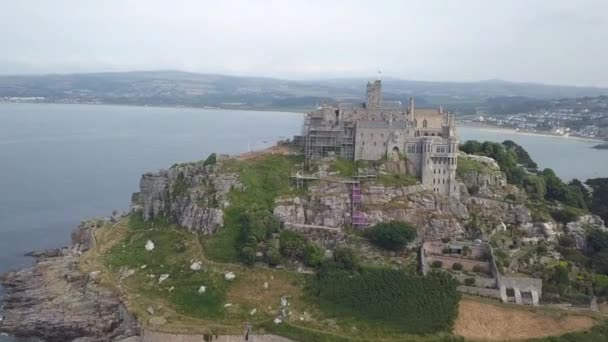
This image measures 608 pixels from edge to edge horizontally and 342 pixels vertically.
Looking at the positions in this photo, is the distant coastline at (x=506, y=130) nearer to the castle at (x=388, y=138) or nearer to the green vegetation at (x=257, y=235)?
the castle at (x=388, y=138)

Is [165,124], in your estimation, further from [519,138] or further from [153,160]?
[519,138]

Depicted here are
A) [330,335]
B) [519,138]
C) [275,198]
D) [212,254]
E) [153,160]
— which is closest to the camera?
[330,335]

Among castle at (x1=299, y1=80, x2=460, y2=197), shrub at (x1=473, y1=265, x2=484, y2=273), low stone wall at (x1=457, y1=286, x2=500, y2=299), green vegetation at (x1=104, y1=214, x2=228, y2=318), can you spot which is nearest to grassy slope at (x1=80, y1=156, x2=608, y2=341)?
green vegetation at (x1=104, y1=214, x2=228, y2=318)

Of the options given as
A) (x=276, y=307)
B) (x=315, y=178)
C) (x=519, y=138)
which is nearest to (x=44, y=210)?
(x=315, y=178)

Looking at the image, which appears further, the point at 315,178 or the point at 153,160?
the point at 153,160

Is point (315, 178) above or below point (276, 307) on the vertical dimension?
above

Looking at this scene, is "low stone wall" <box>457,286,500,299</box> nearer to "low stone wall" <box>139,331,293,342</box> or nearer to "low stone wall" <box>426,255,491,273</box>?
"low stone wall" <box>426,255,491,273</box>
